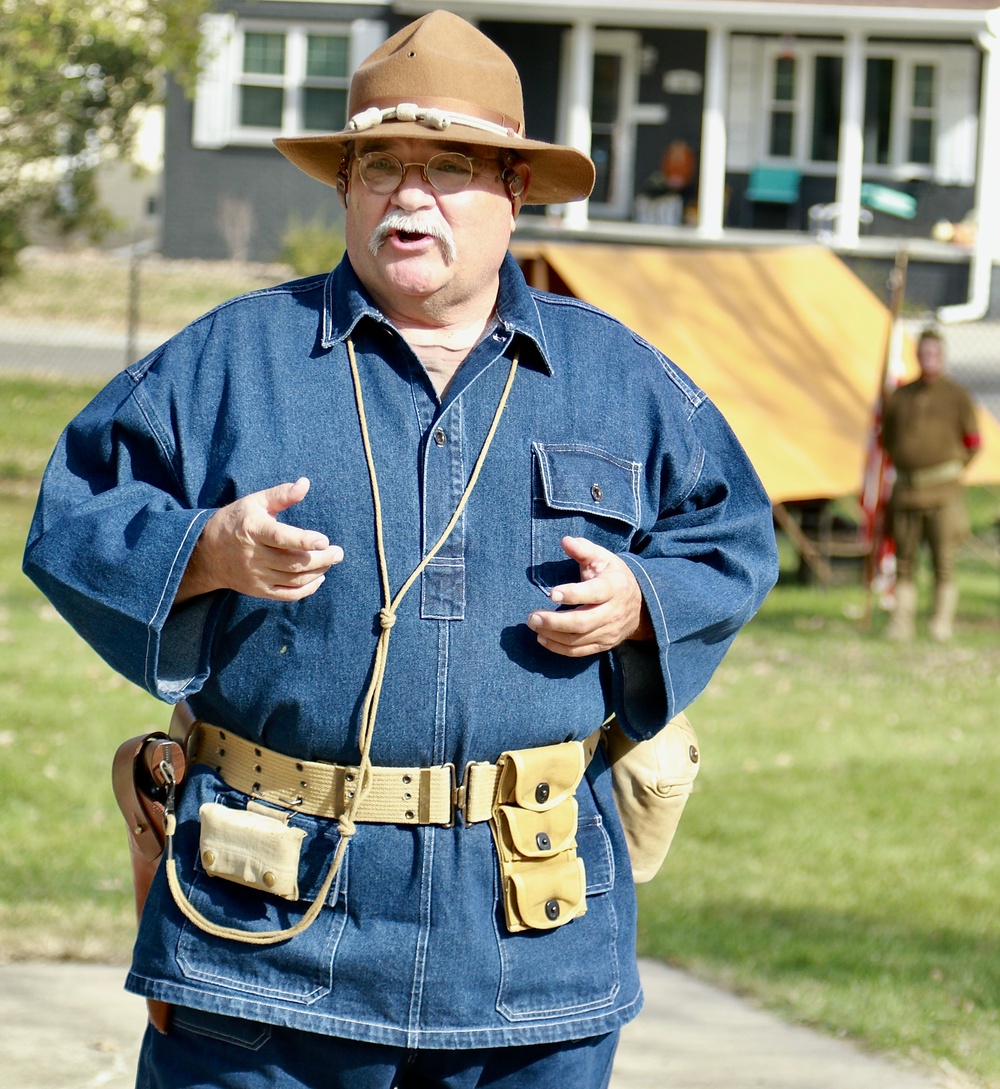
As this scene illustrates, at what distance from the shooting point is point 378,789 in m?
2.42

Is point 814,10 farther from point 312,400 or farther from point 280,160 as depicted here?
point 312,400

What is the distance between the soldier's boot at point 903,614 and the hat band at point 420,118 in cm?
851

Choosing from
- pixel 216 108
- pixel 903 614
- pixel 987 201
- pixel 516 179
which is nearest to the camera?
pixel 516 179

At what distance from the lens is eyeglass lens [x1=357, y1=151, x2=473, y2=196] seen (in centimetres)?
251

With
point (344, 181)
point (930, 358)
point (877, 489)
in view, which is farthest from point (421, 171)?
point (877, 489)

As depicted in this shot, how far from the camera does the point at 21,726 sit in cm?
730

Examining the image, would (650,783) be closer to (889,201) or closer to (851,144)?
(851,144)

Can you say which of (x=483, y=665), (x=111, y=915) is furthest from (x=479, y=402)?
(x=111, y=915)

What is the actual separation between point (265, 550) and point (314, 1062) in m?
0.78

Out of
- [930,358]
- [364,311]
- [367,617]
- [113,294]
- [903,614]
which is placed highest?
[113,294]

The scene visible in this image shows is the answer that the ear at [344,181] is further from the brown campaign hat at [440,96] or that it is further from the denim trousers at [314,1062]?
the denim trousers at [314,1062]

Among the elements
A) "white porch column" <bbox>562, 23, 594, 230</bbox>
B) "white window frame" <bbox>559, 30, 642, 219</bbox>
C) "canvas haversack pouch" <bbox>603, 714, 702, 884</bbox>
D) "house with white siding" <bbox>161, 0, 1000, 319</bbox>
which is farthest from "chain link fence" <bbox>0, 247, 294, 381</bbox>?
"canvas haversack pouch" <bbox>603, 714, 702, 884</bbox>

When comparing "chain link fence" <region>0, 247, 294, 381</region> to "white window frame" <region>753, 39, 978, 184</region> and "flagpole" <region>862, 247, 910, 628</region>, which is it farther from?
"white window frame" <region>753, 39, 978, 184</region>

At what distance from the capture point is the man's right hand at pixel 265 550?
219 centimetres
